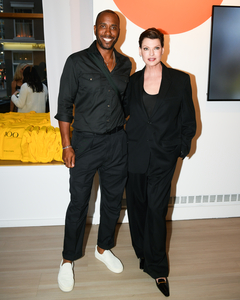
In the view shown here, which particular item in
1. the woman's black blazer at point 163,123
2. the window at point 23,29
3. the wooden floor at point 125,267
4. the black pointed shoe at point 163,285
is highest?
the window at point 23,29

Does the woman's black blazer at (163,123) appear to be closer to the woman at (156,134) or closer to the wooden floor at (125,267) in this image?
the woman at (156,134)

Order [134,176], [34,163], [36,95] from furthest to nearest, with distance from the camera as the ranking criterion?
[36,95] < [34,163] < [134,176]

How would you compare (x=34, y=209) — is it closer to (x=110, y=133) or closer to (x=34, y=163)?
(x=34, y=163)

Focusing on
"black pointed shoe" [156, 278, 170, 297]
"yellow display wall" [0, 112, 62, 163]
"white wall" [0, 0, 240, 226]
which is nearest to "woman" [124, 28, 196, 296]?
"black pointed shoe" [156, 278, 170, 297]

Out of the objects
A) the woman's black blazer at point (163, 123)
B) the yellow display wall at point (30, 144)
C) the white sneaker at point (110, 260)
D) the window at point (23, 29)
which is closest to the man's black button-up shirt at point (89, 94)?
the woman's black blazer at point (163, 123)

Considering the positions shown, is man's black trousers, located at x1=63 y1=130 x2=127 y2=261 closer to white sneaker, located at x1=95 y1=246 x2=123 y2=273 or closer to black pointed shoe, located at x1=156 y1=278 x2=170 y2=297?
white sneaker, located at x1=95 y1=246 x2=123 y2=273

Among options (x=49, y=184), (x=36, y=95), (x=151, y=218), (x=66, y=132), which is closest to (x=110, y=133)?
(x=66, y=132)

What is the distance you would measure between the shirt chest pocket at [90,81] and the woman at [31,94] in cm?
201

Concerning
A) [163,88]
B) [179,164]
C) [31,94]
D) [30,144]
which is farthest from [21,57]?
[163,88]

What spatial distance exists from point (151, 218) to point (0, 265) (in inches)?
47.4

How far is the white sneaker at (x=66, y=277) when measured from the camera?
5.69 ft

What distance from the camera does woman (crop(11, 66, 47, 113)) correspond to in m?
3.42

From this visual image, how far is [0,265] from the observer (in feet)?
6.44

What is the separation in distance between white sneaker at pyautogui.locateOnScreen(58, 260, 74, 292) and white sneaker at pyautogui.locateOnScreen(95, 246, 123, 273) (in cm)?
25
